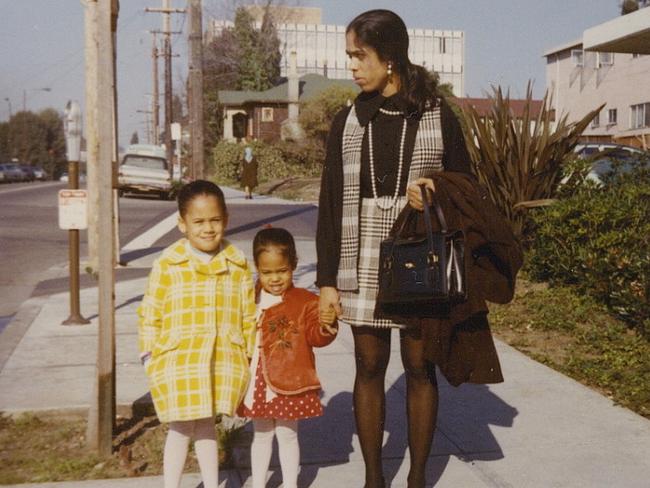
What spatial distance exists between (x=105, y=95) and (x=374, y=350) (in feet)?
6.18

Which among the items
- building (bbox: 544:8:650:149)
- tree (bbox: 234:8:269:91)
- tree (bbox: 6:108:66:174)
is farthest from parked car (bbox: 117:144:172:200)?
tree (bbox: 6:108:66:174)

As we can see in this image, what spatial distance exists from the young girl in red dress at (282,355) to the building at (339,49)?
96.5 m

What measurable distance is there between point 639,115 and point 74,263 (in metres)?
34.2

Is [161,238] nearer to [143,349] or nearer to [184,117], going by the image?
[143,349]

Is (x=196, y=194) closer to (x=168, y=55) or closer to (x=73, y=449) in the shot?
(x=73, y=449)

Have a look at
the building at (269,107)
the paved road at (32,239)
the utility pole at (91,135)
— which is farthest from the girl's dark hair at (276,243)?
the building at (269,107)

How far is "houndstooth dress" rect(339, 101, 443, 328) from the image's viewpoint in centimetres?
347

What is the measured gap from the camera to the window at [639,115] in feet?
120

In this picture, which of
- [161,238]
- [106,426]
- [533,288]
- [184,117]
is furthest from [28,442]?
[184,117]

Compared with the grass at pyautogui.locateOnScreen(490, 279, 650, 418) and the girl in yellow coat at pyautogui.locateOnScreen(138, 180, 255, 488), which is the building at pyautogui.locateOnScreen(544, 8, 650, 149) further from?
the girl in yellow coat at pyautogui.locateOnScreen(138, 180, 255, 488)

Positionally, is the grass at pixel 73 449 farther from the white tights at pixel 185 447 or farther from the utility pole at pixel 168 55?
the utility pole at pixel 168 55

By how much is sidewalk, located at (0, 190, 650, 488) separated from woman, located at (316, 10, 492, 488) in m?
0.70

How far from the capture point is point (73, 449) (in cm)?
458

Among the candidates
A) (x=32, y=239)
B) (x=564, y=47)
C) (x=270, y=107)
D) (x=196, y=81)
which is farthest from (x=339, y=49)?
(x=32, y=239)
